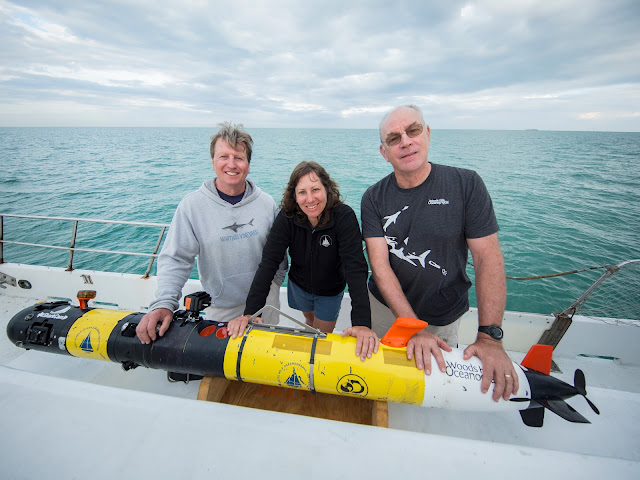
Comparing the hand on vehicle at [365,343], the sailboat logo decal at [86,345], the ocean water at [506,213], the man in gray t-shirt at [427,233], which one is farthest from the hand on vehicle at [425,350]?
the ocean water at [506,213]

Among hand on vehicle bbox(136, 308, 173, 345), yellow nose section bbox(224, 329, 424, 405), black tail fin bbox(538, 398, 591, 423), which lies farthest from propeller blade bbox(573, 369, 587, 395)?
hand on vehicle bbox(136, 308, 173, 345)

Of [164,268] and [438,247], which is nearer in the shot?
[438,247]

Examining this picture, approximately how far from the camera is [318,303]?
2297mm

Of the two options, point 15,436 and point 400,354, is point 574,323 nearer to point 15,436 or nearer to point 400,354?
point 400,354

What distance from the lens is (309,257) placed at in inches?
81.6

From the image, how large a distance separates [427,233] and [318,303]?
106 cm

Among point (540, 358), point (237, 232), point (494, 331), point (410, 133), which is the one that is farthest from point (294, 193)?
point (540, 358)

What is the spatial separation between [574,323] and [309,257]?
2.98 m

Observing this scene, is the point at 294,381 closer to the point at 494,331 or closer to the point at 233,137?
the point at 494,331

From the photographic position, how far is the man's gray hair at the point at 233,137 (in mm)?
1985

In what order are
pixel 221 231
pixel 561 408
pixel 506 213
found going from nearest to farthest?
1. pixel 561 408
2. pixel 221 231
3. pixel 506 213

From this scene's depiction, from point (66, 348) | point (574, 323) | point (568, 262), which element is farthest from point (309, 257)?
point (568, 262)

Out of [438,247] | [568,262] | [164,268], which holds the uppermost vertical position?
[438,247]

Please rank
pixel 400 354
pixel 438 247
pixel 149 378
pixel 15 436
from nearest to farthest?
pixel 15 436, pixel 400 354, pixel 438 247, pixel 149 378
